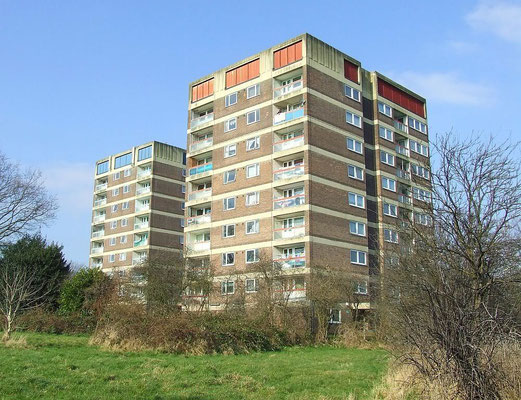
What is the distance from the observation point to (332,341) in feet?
104

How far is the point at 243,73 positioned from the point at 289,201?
14390 mm

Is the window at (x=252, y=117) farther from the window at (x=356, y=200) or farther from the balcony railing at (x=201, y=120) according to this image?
the window at (x=356, y=200)

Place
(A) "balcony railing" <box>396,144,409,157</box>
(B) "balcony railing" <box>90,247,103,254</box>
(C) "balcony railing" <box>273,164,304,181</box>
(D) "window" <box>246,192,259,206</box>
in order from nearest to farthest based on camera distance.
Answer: (C) "balcony railing" <box>273,164,304,181</box>, (D) "window" <box>246,192,259,206</box>, (A) "balcony railing" <box>396,144,409,157</box>, (B) "balcony railing" <box>90,247,103,254</box>

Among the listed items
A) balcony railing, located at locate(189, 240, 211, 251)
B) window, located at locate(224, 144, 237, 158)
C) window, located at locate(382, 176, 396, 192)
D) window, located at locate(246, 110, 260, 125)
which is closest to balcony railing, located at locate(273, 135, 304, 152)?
window, located at locate(246, 110, 260, 125)

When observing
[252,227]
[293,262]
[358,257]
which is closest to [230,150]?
[252,227]

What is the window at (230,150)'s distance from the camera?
4819 cm

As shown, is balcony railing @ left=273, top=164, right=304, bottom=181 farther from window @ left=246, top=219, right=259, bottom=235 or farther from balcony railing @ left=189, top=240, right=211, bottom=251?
balcony railing @ left=189, top=240, right=211, bottom=251

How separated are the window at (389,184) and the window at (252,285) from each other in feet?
64.6

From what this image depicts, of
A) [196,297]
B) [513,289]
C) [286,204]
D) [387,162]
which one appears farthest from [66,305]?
[513,289]

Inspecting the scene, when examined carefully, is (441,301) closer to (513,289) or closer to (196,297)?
(513,289)

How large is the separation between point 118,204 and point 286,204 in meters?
39.2

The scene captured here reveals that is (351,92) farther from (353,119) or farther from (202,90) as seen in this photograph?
(202,90)

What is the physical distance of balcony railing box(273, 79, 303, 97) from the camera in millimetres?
44375

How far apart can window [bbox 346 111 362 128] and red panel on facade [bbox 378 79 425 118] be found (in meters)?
5.90
